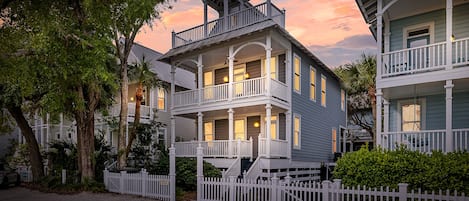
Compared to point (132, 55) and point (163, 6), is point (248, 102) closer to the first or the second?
point (163, 6)

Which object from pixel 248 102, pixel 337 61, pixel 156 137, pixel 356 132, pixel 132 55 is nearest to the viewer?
pixel 248 102

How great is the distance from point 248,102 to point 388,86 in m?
6.37

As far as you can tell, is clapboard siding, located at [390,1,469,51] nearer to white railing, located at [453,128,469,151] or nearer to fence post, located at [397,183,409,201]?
white railing, located at [453,128,469,151]

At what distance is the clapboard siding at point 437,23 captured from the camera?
13.7m

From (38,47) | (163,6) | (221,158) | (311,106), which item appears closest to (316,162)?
(311,106)

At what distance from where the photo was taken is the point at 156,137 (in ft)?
77.4

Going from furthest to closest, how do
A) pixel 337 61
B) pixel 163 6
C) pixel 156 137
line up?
pixel 337 61 → pixel 156 137 → pixel 163 6

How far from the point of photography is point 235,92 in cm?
1817

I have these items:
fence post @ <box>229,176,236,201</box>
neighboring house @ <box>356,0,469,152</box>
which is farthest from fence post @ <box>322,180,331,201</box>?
neighboring house @ <box>356,0,469,152</box>

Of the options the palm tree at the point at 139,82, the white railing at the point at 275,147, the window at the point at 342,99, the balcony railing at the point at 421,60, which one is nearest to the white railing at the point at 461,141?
the balcony railing at the point at 421,60

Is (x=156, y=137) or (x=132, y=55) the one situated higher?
(x=132, y=55)

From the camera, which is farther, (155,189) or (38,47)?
(155,189)

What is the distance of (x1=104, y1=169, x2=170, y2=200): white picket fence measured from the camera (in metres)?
13.0

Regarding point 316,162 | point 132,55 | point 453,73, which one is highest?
point 132,55
